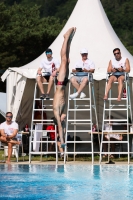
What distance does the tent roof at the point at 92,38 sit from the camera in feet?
66.2

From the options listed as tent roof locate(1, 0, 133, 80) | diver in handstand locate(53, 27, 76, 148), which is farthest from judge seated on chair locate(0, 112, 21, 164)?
diver in handstand locate(53, 27, 76, 148)

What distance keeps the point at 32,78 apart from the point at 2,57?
116 feet

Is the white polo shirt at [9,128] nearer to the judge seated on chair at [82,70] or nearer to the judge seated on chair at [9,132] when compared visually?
the judge seated on chair at [9,132]

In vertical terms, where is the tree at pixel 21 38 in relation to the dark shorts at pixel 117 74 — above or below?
above

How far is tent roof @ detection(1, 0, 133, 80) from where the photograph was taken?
66.2 ft

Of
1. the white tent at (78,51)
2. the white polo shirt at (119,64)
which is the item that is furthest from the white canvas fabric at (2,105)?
the white polo shirt at (119,64)

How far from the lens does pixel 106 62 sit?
19922mm

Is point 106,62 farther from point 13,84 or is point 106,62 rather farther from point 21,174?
point 21,174

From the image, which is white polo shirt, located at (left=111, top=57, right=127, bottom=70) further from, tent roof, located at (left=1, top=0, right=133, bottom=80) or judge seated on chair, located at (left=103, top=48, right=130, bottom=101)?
tent roof, located at (left=1, top=0, right=133, bottom=80)

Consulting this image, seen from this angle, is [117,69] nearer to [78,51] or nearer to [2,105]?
[78,51]

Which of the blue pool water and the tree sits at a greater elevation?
the tree

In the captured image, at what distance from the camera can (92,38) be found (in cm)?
2066

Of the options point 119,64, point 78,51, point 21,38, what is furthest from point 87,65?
point 21,38

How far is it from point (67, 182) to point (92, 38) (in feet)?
30.6
